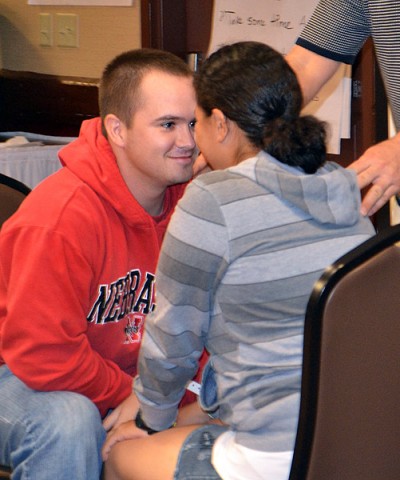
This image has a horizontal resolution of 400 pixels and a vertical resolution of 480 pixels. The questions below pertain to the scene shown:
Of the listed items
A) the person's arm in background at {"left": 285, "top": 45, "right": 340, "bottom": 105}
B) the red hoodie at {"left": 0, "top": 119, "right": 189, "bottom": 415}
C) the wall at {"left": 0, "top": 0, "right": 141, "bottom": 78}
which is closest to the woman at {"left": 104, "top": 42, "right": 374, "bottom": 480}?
the red hoodie at {"left": 0, "top": 119, "right": 189, "bottom": 415}

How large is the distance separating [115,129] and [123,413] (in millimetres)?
612

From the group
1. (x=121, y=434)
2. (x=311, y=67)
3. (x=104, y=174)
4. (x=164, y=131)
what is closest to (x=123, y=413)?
(x=121, y=434)

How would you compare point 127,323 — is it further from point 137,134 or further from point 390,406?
point 390,406

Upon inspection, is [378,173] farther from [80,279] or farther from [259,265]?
[80,279]

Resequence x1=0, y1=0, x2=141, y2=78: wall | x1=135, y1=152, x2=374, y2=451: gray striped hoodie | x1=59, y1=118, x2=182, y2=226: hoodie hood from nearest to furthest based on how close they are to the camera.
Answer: x1=135, y1=152, x2=374, y2=451: gray striped hoodie
x1=59, y1=118, x2=182, y2=226: hoodie hood
x1=0, y1=0, x2=141, y2=78: wall

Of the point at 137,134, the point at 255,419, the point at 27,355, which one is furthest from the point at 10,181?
the point at 255,419

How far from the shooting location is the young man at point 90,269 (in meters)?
1.47

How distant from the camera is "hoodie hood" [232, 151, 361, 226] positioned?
1.22 meters

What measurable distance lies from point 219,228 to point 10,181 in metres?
0.77

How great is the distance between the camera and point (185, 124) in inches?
68.1

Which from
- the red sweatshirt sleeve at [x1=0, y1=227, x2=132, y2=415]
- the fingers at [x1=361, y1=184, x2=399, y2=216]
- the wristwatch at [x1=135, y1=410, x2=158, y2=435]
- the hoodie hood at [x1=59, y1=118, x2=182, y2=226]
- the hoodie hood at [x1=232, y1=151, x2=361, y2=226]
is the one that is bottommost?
the wristwatch at [x1=135, y1=410, x2=158, y2=435]

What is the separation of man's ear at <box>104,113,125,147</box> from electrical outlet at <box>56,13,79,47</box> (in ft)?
5.95

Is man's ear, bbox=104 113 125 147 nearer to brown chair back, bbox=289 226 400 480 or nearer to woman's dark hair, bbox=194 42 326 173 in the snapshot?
woman's dark hair, bbox=194 42 326 173

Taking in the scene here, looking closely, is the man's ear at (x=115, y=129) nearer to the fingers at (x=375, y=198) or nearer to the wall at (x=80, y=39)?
the fingers at (x=375, y=198)
